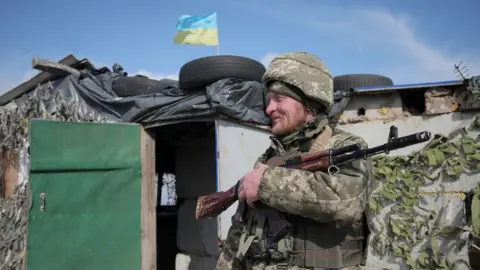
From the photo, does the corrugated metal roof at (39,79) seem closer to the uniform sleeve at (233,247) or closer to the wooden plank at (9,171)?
the wooden plank at (9,171)

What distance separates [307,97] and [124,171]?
11.7 feet

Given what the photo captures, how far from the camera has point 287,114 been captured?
2217 mm

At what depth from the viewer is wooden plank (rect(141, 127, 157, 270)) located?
5.42m

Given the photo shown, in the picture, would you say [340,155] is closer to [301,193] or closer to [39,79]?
[301,193]

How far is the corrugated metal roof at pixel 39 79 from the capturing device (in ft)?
18.4

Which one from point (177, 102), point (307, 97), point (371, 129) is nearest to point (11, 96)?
point (177, 102)

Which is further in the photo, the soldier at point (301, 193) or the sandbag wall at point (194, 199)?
the sandbag wall at point (194, 199)

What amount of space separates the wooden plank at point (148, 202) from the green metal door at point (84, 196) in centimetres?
10

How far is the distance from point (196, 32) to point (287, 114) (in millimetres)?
3979

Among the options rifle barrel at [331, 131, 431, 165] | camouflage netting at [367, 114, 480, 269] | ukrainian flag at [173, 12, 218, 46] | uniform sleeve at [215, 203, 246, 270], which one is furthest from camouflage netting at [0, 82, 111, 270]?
rifle barrel at [331, 131, 431, 165]

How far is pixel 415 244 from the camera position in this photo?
202 inches

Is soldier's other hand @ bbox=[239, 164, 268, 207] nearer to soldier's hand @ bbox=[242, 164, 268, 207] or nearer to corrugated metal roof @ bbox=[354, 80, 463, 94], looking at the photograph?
soldier's hand @ bbox=[242, 164, 268, 207]

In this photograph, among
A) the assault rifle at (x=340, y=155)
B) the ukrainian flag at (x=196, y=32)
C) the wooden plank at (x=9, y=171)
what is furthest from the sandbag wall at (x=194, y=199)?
the assault rifle at (x=340, y=155)

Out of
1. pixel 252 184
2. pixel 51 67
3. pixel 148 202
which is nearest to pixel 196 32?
pixel 51 67
